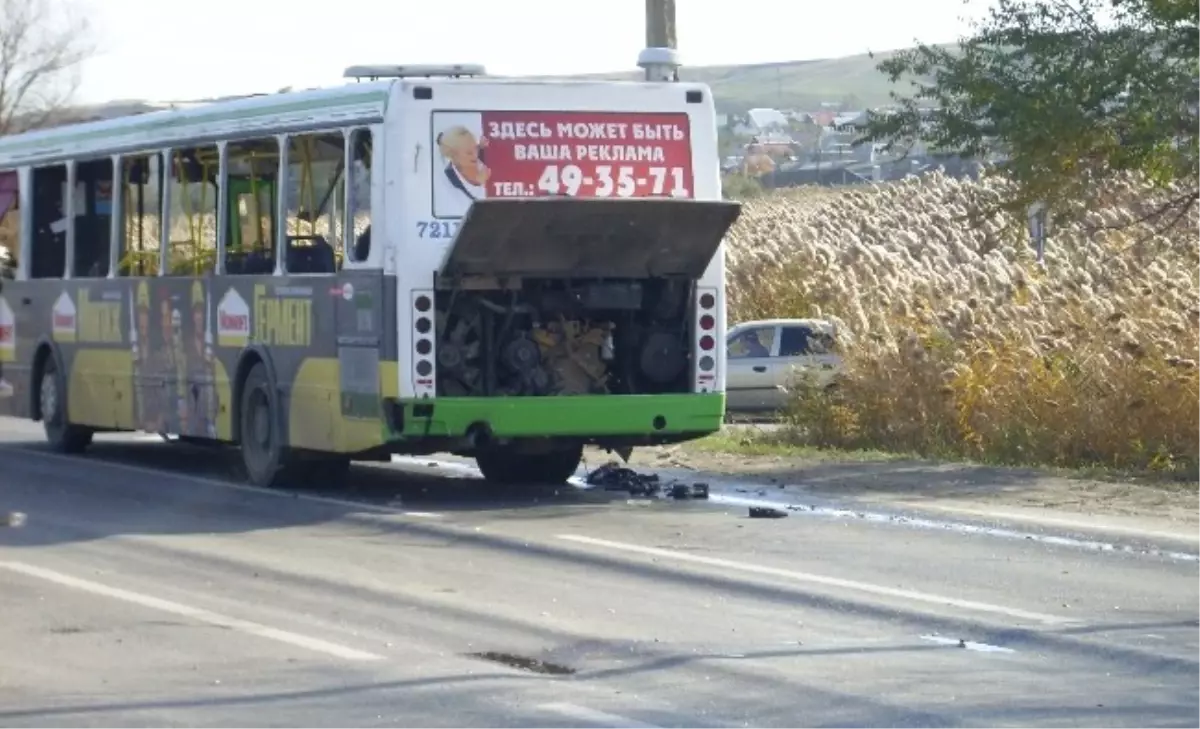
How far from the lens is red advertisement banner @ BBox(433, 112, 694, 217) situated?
53.6 feet

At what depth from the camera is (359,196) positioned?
16.7 m

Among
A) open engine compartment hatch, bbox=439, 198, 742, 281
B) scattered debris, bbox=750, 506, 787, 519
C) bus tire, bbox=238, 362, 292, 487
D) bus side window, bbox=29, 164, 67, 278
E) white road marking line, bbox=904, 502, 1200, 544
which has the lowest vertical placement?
white road marking line, bbox=904, 502, 1200, 544

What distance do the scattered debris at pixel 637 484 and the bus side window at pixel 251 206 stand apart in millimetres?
3203

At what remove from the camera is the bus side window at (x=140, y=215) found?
64.8 feet

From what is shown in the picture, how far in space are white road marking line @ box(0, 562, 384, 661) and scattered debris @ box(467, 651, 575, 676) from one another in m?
0.50

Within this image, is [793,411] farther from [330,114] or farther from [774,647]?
[774,647]

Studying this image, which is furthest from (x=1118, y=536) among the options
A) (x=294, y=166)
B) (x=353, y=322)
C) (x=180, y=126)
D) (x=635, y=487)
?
(x=180, y=126)

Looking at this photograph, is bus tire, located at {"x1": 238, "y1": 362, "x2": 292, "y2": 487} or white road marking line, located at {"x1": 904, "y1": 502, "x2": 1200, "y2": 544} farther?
bus tire, located at {"x1": 238, "y1": 362, "x2": 292, "y2": 487}

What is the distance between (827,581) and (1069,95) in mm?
8519

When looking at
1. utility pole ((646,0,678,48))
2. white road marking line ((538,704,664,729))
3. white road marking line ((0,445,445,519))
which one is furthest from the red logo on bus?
white road marking line ((538,704,664,729))

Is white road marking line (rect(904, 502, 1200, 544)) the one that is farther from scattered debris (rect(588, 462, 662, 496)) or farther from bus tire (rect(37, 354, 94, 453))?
bus tire (rect(37, 354, 94, 453))

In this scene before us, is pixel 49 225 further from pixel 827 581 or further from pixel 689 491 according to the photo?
pixel 827 581

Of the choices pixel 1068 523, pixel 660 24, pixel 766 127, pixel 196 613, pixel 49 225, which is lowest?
pixel 196 613

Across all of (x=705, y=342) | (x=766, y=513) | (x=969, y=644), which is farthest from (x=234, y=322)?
(x=969, y=644)
